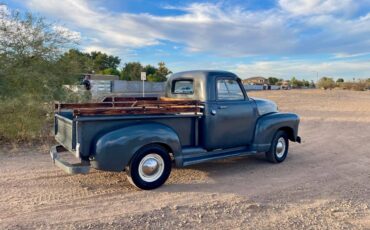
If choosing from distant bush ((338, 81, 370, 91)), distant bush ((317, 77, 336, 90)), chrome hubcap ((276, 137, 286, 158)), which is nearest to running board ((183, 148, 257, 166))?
chrome hubcap ((276, 137, 286, 158))

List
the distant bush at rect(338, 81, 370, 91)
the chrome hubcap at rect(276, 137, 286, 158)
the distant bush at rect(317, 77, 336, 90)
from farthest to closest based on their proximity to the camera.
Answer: the distant bush at rect(317, 77, 336, 90) < the distant bush at rect(338, 81, 370, 91) < the chrome hubcap at rect(276, 137, 286, 158)

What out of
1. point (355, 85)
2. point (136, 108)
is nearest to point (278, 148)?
point (136, 108)

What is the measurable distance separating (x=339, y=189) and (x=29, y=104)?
747cm

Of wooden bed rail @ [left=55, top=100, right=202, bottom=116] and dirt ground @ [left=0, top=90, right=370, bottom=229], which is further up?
wooden bed rail @ [left=55, top=100, right=202, bottom=116]

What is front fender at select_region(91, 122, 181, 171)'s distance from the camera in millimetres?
4902

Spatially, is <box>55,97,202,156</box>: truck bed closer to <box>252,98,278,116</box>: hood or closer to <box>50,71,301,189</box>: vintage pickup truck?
<box>50,71,301,189</box>: vintage pickup truck

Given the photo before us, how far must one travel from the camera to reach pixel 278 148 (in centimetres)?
731

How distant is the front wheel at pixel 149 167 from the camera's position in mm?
5215

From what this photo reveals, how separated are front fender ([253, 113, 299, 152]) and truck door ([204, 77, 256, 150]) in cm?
14

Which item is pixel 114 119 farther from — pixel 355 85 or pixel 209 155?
pixel 355 85

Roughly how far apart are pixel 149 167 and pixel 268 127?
2.78 metres

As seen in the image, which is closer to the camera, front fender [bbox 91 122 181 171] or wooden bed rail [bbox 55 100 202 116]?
front fender [bbox 91 122 181 171]

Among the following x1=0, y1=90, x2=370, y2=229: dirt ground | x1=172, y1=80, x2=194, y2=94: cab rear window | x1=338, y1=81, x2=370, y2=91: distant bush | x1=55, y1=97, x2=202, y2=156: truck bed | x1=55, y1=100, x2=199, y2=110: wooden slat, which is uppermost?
x1=338, y1=81, x2=370, y2=91: distant bush

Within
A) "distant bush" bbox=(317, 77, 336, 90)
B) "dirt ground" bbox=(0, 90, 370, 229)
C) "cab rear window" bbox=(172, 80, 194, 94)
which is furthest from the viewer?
"distant bush" bbox=(317, 77, 336, 90)
